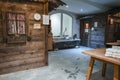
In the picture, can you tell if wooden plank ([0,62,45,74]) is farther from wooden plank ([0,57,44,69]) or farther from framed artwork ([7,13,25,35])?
framed artwork ([7,13,25,35])

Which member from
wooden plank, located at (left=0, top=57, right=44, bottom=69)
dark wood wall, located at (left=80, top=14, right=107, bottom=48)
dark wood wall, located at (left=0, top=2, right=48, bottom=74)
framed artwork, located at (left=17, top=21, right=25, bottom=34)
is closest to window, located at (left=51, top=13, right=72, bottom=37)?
dark wood wall, located at (left=80, top=14, right=107, bottom=48)

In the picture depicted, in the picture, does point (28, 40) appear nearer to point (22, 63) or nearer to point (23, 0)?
point (22, 63)

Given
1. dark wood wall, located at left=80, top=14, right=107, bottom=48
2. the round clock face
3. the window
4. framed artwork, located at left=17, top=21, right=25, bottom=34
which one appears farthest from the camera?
the window

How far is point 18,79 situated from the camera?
2.92 meters

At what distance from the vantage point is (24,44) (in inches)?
138

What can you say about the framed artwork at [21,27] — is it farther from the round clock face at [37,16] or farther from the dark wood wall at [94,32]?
the dark wood wall at [94,32]

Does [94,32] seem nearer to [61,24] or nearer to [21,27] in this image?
[61,24]

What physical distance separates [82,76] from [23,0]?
268cm

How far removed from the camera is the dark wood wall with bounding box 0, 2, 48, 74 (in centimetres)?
319

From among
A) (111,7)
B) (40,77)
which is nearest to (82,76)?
(40,77)

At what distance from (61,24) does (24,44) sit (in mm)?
4681

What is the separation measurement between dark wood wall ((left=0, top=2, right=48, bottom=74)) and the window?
3.79 metres

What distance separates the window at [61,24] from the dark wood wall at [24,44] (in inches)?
149

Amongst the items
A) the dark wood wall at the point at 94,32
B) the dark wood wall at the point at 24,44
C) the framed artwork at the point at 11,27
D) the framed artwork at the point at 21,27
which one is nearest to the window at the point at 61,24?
the dark wood wall at the point at 94,32
